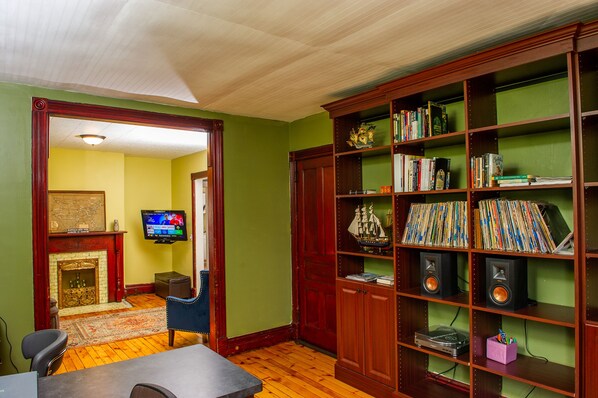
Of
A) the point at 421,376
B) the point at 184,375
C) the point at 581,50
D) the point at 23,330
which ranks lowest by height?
the point at 421,376

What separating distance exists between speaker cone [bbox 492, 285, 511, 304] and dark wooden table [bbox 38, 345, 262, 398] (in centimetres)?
164

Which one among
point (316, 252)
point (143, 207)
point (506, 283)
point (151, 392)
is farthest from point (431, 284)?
point (143, 207)

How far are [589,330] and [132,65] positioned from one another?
3196 mm

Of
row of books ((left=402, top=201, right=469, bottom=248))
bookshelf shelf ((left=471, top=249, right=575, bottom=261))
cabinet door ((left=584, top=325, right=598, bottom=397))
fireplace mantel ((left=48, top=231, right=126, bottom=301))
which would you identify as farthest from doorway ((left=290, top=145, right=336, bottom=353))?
fireplace mantel ((left=48, top=231, right=126, bottom=301))

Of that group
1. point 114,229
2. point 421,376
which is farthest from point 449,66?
point 114,229

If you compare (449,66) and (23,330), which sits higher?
(449,66)

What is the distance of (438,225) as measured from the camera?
2.92 m

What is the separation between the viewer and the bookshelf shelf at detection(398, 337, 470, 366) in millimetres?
2697

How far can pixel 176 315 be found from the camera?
15.0 feet

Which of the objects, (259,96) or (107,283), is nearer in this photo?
(259,96)

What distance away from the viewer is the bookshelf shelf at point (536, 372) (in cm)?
226

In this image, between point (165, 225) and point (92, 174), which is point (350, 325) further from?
point (92, 174)

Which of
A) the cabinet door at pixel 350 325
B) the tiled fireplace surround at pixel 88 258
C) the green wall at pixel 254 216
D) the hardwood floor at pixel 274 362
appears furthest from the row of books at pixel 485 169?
the tiled fireplace surround at pixel 88 258

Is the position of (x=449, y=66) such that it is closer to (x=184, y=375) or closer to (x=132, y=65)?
(x=132, y=65)
